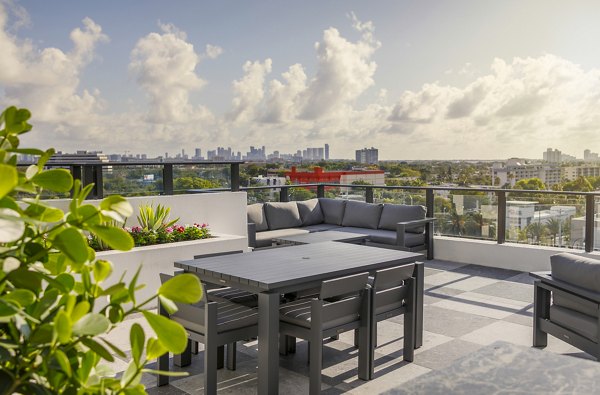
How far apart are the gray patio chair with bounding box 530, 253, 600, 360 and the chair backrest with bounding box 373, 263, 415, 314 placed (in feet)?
3.32

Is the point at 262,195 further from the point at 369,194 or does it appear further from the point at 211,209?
the point at 369,194

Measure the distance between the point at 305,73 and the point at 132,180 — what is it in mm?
11169

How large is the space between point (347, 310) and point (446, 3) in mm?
11472

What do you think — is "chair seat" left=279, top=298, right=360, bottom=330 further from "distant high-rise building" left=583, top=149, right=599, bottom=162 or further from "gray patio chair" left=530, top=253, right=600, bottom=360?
"distant high-rise building" left=583, top=149, right=599, bottom=162

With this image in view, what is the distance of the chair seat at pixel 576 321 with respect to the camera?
3.56 metres

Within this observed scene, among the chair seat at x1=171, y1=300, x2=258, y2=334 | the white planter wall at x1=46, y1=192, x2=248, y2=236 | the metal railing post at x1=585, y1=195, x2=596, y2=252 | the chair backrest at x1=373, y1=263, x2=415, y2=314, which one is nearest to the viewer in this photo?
the chair seat at x1=171, y1=300, x2=258, y2=334

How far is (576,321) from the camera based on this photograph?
12.2ft

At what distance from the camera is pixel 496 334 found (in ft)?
15.2

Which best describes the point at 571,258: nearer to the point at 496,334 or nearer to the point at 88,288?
the point at 496,334

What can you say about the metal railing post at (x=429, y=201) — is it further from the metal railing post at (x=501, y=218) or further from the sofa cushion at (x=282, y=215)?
the sofa cushion at (x=282, y=215)

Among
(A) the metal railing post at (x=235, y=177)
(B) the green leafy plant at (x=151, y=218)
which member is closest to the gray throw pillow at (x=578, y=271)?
(B) the green leafy plant at (x=151, y=218)

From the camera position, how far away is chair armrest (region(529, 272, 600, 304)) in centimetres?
351

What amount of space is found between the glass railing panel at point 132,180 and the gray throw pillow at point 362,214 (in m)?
3.15

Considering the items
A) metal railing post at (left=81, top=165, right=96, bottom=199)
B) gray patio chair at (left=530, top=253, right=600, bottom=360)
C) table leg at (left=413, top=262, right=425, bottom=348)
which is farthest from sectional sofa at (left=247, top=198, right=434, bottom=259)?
gray patio chair at (left=530, top=253, right=600, bottom=360)
